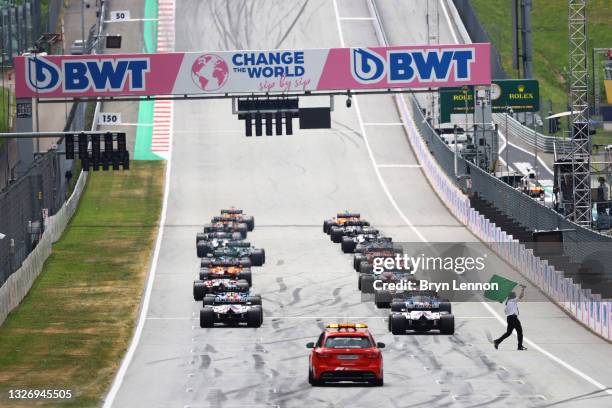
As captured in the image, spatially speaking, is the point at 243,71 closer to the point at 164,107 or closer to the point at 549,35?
the point at 164,107

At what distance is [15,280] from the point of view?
4638 cm

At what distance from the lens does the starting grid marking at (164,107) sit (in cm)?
8719

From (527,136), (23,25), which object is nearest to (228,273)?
(527,136)

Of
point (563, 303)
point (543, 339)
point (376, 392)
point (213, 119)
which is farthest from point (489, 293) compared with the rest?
point (213, 119)

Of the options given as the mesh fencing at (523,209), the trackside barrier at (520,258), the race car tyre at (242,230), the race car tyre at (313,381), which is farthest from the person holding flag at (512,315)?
the race car tyre at (242,230)

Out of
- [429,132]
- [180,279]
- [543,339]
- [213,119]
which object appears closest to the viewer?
[543,339]

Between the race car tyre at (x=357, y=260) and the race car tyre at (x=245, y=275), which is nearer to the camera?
the race car tyre at (x=245, y=275)

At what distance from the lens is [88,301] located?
4788cm

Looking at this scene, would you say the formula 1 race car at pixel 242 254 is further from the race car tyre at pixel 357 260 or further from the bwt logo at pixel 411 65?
the bwt logo at pixel 411 65

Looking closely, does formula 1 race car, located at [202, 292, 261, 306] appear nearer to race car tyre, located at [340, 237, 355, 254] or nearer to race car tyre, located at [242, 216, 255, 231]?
race car tyre, located at [340, 237, 355, 254]

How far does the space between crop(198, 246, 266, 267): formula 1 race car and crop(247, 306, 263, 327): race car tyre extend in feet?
31.9

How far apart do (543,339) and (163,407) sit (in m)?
13.9

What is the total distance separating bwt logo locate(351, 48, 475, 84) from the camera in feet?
205

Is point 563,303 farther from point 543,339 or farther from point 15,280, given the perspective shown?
point 15,280
